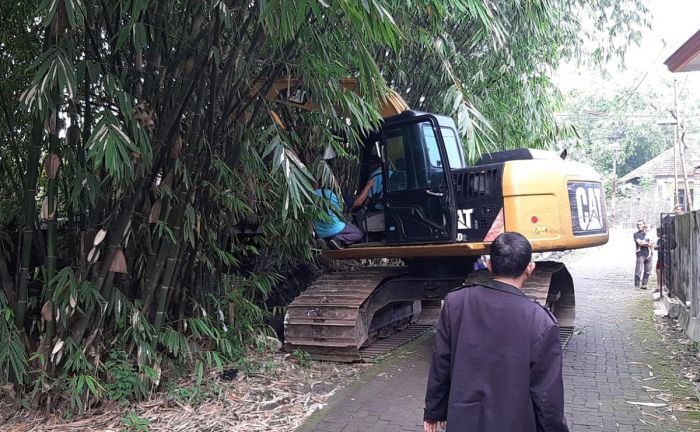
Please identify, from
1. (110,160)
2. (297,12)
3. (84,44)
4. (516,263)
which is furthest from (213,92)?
(516,263)

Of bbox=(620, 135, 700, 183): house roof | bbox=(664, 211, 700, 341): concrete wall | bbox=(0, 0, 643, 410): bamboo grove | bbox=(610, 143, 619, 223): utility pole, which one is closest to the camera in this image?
bbox=(0, 0, 643, 410): bamboo grove

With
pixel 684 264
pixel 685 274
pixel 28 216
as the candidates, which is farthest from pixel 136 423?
pixel 684 264

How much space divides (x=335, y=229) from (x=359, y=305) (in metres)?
0.86

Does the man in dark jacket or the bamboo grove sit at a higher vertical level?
the bamboo grove

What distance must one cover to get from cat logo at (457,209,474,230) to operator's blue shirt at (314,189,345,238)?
108cm

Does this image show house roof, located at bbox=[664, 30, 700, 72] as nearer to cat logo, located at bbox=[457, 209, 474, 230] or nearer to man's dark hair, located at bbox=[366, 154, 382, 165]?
cat logo, located at bbox=[457, 209, 474, 230]

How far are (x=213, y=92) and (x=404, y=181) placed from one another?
2.21 metres

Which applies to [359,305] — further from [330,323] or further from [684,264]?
[684,264]

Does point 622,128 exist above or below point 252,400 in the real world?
above

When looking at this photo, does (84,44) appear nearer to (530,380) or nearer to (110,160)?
(110,160)

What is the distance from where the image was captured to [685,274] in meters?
6.97

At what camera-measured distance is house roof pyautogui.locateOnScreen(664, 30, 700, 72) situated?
6.37 metres

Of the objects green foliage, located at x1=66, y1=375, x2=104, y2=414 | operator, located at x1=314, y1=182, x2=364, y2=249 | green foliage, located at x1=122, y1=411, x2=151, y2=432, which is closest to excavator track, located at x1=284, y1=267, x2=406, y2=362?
operator, located at x1=314, y1=182, x2=364, y2=249

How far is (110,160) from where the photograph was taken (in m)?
3.01
